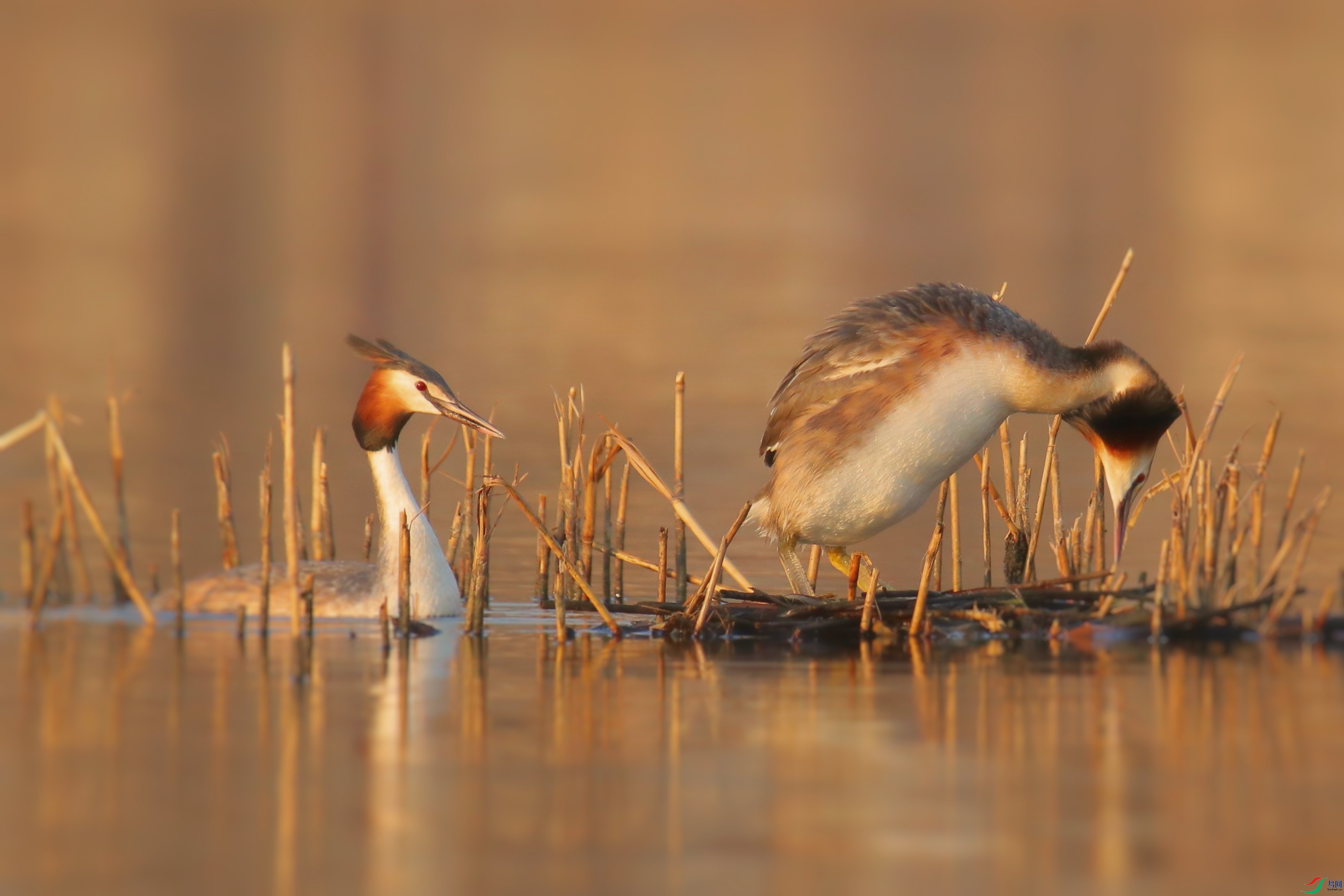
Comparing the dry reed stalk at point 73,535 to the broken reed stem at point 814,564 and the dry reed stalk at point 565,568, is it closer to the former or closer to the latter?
the dry reed stalk at point 565,568

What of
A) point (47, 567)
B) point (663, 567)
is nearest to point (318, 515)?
point (47, 567)

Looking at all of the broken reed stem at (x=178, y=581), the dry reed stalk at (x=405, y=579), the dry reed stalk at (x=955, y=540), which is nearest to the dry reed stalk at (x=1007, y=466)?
the dry reed stalk at (x=955, y=540)

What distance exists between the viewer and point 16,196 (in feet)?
125

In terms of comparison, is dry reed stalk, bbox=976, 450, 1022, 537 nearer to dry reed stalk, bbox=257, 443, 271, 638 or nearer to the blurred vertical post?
the blurred vertical post

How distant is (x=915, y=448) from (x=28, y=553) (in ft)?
13.2

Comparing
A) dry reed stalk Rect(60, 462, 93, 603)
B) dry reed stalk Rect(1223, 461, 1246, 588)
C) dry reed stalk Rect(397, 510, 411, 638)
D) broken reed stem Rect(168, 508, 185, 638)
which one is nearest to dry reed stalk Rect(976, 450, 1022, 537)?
dry reed stalk Rect(1223, 461, 1246, 588)

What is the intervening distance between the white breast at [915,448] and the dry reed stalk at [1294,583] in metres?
1.43

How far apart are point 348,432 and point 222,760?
929 cm

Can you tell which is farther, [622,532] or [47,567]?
[622,532]

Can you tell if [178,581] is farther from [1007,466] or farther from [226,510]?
[1007,466]

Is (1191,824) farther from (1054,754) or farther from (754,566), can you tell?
(754,566)

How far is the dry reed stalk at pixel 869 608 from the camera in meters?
9.34

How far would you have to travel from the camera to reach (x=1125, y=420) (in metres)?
10.1

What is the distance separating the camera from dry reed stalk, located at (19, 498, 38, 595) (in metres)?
9.66
